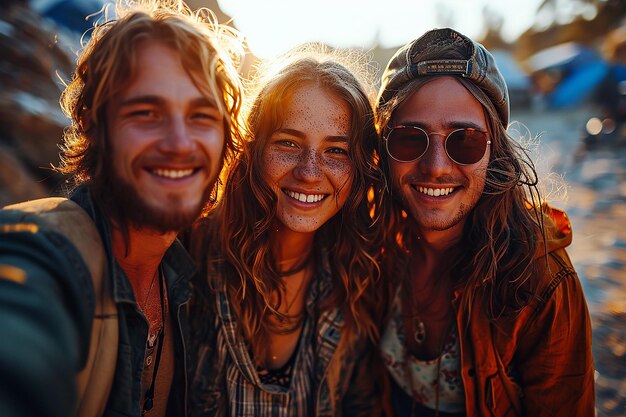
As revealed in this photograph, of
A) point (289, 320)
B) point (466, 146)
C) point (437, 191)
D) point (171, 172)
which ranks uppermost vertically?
point (466, 146)

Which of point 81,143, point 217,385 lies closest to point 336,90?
point 81,143

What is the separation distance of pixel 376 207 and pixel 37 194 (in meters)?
3.78

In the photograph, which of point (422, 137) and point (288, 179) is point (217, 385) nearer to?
point (288, 179)

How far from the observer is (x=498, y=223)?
2725mm

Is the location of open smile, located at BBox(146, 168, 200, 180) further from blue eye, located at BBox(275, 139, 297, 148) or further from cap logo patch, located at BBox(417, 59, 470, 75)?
cap logo patch, located at BBox(417, 59, 470, 75)

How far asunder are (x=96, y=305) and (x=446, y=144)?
81.4 inches

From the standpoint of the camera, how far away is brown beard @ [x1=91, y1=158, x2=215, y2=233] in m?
1.93

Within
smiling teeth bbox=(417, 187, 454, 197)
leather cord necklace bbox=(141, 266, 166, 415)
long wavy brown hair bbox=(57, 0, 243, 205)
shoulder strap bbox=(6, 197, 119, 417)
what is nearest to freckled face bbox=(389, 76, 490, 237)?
smiling teeth bbox=(417, 187, 454, 197)

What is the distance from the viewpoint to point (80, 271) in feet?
5.19

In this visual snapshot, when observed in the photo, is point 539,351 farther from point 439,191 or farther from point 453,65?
point 453,65

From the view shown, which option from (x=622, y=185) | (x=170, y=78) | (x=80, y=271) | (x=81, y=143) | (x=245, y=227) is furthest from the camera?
(x=622, y=185)

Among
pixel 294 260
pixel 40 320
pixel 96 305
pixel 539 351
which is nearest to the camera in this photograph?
pixel 40 320

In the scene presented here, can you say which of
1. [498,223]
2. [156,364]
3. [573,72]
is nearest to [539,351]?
[498,223]

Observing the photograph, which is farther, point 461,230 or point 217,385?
point 461,230
